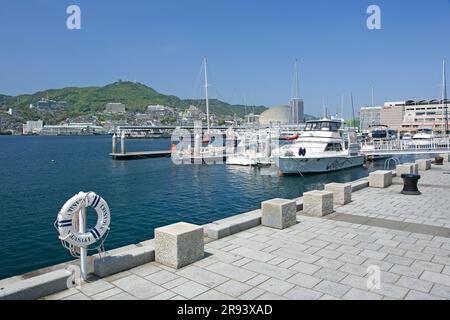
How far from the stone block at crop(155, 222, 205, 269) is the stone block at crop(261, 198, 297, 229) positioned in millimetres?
2998

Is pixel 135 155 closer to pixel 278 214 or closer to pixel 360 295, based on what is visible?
pixel 278 214

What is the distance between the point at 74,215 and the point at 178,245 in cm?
199

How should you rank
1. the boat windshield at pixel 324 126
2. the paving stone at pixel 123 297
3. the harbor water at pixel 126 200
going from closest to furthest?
the paving stone at pixel 123 297 → the harbor water at pixel 126 200 → the boat windshield at pixel 324 126

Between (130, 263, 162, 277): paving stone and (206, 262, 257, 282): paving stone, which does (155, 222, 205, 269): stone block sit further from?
(206, 262, 257, 282): paving stone

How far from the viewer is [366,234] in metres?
9.12

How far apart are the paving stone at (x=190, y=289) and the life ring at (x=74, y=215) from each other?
179cm

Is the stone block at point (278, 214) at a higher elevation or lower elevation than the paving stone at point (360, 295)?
higher

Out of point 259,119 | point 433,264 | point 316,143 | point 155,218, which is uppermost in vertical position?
point 259,119

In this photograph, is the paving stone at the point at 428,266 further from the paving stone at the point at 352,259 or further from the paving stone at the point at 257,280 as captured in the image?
the paving stone at the point at 257,280

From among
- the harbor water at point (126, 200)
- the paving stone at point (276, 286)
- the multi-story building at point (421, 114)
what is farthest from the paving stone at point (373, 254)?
the multi-story building at point (421, 114)

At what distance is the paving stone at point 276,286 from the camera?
569 cm
